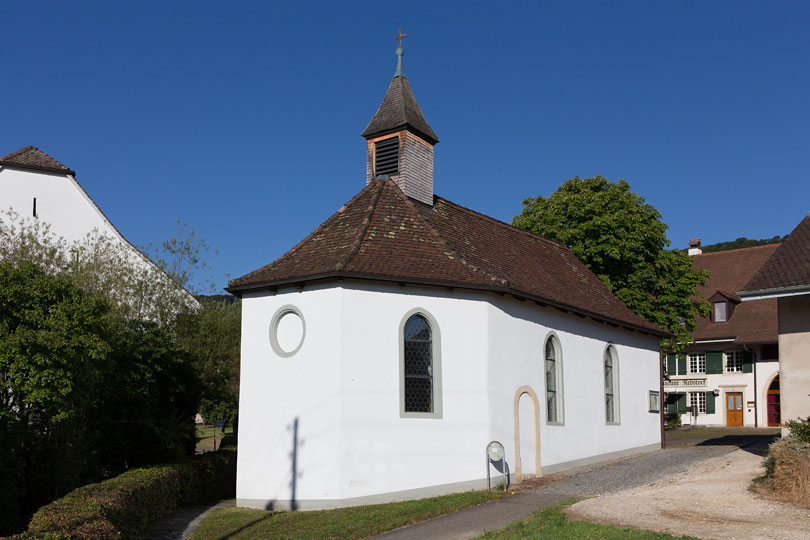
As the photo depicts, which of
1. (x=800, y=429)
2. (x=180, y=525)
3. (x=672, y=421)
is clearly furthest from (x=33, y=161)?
(x=672, y=421)

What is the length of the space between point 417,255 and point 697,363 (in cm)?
3265

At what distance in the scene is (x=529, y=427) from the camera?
1761 centimetres

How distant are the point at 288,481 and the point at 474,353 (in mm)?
4868

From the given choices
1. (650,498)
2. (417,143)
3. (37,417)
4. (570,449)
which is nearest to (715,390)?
(570,449)

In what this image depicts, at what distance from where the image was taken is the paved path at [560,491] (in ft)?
39.9

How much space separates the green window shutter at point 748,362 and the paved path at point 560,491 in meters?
21.1

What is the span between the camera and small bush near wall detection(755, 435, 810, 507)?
39.3 ft

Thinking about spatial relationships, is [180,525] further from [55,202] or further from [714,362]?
[714,362]

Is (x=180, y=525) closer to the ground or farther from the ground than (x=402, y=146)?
closer to the ground

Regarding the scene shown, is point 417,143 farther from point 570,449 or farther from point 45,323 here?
point 45,323

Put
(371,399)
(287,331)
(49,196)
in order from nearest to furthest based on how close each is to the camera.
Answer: (371,399) → (287,331) → (49,196)

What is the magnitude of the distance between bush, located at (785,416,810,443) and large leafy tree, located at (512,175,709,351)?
17299 millimetres

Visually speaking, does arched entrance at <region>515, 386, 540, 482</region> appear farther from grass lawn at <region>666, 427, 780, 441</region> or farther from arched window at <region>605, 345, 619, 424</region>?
grass lawn at <region>666, 427, 780, 441</region>

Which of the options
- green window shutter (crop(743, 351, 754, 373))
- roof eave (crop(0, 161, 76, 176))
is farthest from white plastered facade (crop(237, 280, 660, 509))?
green window shutter (crop(743, 351, 754, 373))
